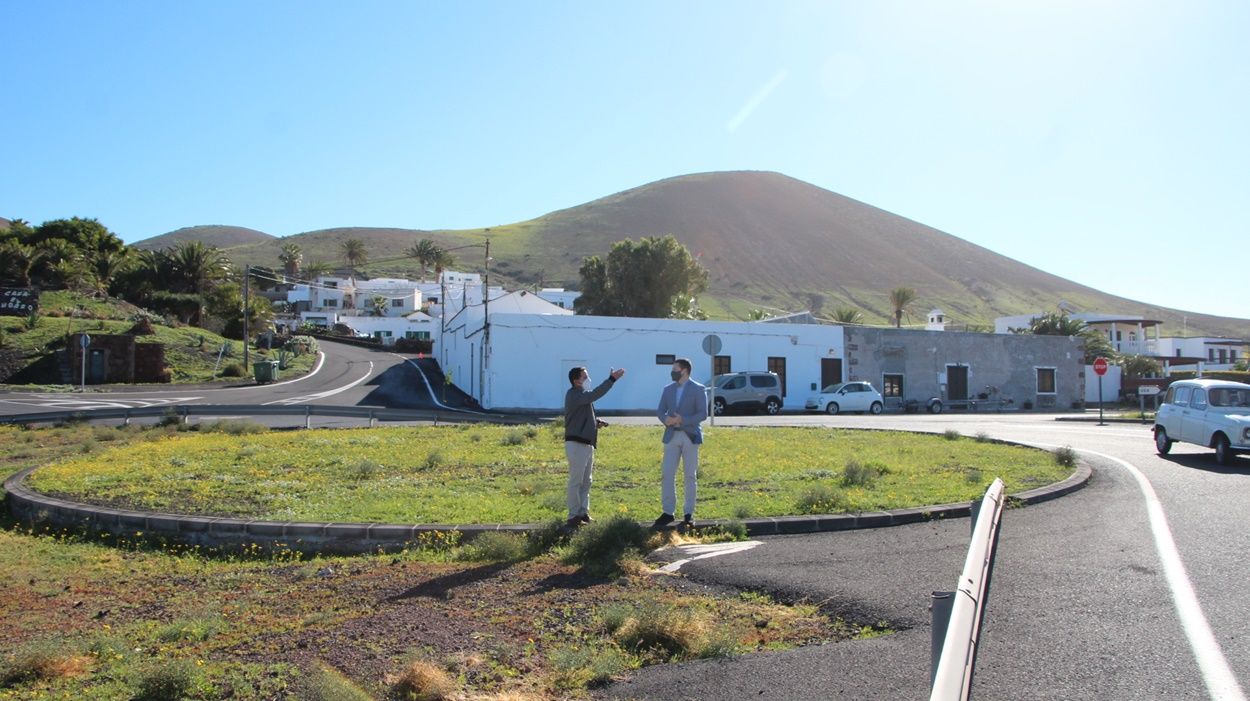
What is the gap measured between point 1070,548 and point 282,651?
20.8ft

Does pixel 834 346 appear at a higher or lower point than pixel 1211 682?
higher

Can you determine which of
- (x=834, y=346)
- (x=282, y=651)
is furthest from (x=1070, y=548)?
(x=834, y=346)

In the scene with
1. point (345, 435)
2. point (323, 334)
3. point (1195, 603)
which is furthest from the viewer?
point (323, 334)

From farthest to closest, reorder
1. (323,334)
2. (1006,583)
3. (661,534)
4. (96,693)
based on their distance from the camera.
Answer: (323,334) → (661,534) → (1006,583) → (96,693)

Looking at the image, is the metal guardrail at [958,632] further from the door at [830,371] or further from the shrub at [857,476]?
the door at [830,371]

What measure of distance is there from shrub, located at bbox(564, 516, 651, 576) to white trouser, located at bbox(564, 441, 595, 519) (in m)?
0.74

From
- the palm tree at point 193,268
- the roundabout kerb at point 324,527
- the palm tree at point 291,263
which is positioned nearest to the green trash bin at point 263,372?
the palm tree at point 193,268

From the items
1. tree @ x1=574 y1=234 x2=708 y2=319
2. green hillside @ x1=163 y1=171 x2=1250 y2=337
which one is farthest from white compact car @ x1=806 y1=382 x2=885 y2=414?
green hillside @ x1=163 y1=171 x2=1250 y2=337

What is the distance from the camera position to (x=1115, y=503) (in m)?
10.2

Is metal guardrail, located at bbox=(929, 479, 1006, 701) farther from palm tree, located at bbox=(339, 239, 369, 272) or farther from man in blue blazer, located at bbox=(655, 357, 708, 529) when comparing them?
palm tree, located at bbox=(339, 239, 369, 272)

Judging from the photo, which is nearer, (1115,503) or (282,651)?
(282,651)

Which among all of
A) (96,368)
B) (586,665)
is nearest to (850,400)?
(586,665)

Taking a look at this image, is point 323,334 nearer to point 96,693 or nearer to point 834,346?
point 834,346

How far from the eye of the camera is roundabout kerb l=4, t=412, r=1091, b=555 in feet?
28.1
